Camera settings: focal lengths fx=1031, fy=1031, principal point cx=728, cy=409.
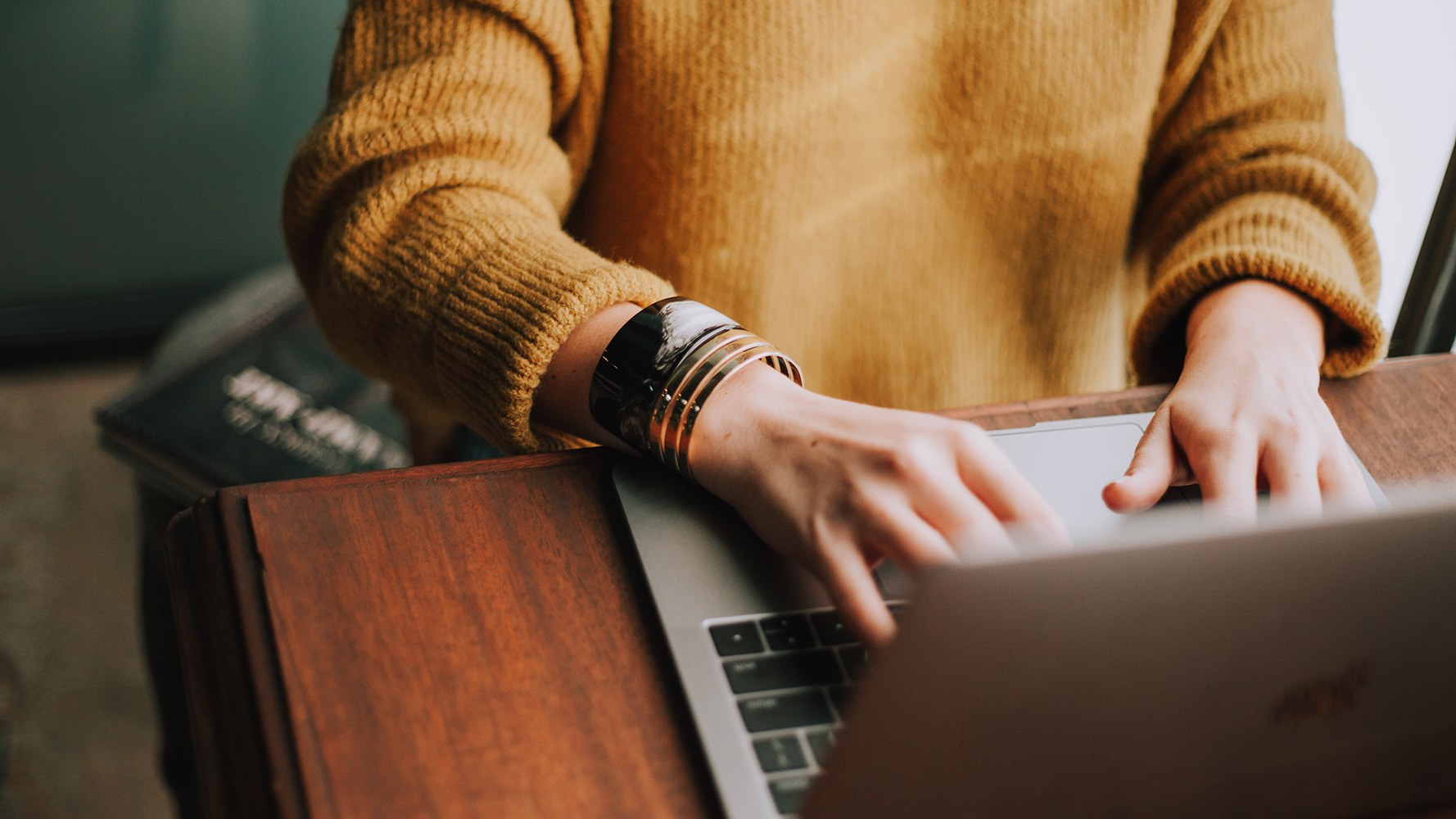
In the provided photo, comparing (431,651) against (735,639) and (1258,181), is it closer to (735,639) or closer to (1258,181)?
(735,639)

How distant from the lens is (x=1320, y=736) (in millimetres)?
353

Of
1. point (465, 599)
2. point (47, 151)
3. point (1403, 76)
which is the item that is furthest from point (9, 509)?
point (1403, 76)

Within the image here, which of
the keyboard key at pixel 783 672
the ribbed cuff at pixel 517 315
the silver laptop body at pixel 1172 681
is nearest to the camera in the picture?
the silver laptop body at pixel 1172 681

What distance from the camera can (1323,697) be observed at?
1.12ft

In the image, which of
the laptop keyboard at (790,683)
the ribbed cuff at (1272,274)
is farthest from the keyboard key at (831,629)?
the ribbed cuff at (1272,274)

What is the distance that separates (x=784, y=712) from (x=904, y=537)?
85 millimetres

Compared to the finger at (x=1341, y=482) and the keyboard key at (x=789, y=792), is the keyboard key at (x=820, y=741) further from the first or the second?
the finger at (x=1341, y=482)

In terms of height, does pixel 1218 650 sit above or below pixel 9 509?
below

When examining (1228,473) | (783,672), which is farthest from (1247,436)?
(783,672)

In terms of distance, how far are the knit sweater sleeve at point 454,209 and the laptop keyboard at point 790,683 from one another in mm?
184

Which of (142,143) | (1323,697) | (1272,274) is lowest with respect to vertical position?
(1323,697)

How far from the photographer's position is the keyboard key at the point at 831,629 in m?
0.41

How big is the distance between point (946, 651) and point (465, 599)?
211mm

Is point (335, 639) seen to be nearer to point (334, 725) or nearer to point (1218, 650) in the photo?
point (334, 725)
